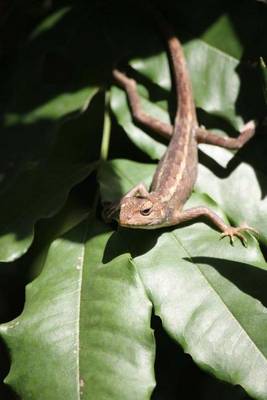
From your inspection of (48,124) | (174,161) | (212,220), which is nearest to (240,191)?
(212,220)

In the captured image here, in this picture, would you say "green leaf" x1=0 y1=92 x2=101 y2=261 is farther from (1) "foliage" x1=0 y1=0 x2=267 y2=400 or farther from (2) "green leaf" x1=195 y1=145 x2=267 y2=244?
(2) "green leaf" x1=195 y1=145 x2=267 y2=244

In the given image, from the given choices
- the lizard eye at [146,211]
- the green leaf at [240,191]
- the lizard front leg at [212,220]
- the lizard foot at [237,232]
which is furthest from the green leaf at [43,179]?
the lizard foot at [237,232]

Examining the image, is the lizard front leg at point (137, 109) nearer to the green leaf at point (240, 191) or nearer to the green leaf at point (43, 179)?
the green leaf at point (43, 179)

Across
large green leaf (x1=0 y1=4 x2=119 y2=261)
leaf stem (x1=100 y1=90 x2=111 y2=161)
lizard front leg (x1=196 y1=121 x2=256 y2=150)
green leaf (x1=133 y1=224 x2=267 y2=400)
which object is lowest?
green leaf (x1=133 y1=224 x2=267 y2=400)

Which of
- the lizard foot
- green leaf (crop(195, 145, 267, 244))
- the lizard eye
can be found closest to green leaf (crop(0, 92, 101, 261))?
the lizard eye

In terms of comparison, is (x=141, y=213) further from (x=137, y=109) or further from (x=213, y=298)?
(x=213, y=298)

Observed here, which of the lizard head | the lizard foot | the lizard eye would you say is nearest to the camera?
the lizard foot

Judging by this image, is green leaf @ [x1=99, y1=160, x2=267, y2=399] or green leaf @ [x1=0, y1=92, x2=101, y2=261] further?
green leaf @ [x1=0, y1=92, x2=101, y2=261]

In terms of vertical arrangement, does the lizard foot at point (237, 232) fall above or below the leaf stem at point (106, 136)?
below
